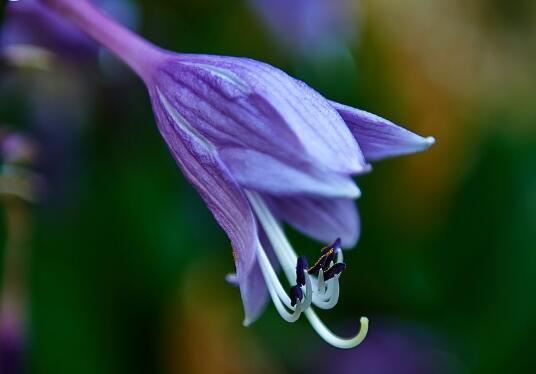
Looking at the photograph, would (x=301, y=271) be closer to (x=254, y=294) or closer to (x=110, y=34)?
(x=254, y=294)

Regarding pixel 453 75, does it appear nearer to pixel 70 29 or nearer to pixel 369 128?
pixel 70 29

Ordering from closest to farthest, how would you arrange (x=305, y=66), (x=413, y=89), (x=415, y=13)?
(x=305, y=66), (x=413, y=89), (x=415, y=13)

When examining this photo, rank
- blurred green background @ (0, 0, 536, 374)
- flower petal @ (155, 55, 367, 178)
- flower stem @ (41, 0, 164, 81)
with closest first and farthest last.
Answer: flower petal @ (155, 55, 367, 178), flower stem @ (41, 0, 164, 81), blurred green background @ (0, 0, 536, 374)

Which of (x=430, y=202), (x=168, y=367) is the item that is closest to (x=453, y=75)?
(x=430, y=202)

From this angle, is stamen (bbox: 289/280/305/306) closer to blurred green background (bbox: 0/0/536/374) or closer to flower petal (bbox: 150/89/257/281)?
flower petal (bbox: 150/89/257/281)

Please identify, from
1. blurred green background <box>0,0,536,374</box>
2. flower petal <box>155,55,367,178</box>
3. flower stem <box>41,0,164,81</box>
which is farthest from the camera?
blurred green background <box>0,0,536,374</box>

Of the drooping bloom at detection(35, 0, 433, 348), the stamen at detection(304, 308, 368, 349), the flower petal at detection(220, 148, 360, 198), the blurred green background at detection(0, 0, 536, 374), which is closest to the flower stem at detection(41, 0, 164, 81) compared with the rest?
the drooping bloom at detection(35, 0, 433, 348)
